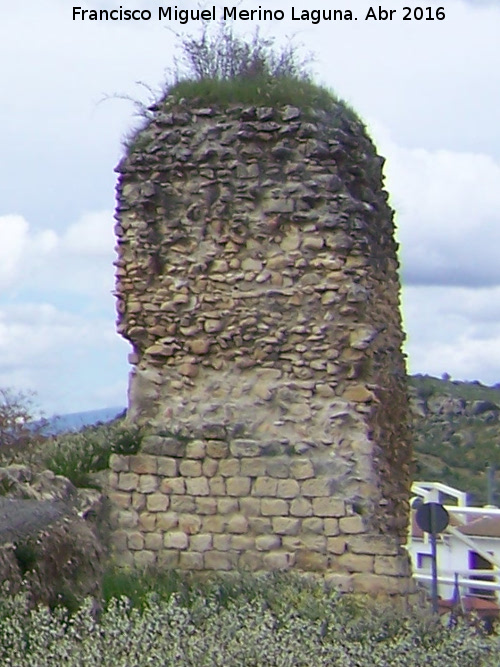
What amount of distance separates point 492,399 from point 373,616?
3375 centimetres

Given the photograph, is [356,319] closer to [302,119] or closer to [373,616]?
[302,119]

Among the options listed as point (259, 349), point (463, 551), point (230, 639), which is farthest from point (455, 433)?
point (230, 639)

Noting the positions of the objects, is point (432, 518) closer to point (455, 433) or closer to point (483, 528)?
point (483, 528)

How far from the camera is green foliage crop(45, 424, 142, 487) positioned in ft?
31.5

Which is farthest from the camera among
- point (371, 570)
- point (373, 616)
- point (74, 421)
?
point (74, 421)

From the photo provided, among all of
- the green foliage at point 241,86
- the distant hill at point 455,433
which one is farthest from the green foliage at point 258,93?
the distant hill at point 455,433

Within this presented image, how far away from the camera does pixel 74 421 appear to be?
450 inches

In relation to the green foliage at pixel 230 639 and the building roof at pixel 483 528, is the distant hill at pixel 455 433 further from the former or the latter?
the green foliage at pixel 230 639

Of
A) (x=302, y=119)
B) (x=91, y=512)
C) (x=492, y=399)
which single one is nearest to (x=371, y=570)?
(x=91, y=512)

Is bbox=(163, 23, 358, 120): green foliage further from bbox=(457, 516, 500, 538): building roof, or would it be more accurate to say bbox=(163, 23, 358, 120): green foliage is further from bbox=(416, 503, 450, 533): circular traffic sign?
bbox=(457, 516, 500, 538): building roof

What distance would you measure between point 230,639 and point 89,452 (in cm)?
329

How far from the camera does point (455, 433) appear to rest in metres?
36.4

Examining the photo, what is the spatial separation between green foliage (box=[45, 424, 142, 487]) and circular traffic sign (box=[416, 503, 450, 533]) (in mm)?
2688

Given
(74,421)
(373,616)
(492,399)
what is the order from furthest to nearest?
(492,399), (74,421), (373,616)
